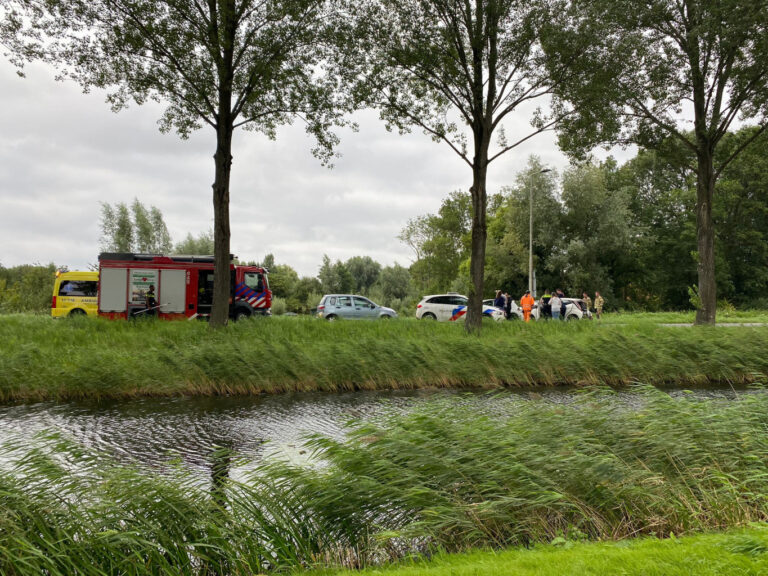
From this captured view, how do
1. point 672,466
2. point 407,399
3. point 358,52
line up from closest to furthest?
point 672,466 → point 407,399 → point 358,52

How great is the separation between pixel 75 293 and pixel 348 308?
1335cm

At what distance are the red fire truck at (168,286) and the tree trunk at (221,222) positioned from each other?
8187 millimetres

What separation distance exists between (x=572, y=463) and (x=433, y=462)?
130cm

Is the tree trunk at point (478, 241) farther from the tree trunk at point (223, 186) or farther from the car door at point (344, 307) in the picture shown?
the car door at point (344, 307)

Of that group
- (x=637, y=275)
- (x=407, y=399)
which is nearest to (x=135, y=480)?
(x=407, y=399)

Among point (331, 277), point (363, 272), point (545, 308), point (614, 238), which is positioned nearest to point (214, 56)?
point (545, 308)

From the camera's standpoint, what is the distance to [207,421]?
970cm

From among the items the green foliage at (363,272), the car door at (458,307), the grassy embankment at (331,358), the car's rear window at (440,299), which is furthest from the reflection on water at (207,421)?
the green foliage at (363,272)

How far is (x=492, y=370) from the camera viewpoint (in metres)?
13.7

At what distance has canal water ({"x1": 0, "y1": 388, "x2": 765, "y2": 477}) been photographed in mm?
7730

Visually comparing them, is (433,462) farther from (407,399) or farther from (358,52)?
(358,52)

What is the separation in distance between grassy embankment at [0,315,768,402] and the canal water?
1.81ft

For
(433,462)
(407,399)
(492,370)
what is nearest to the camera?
(433,462)

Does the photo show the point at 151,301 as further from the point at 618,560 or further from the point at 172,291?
the point at 618,560
